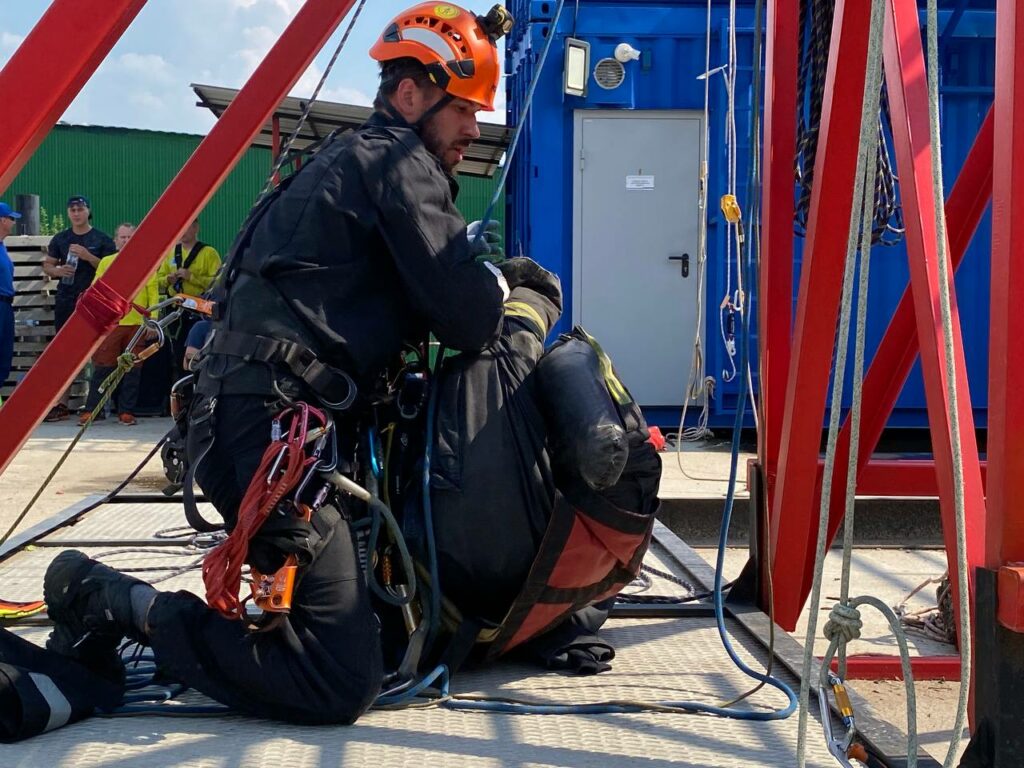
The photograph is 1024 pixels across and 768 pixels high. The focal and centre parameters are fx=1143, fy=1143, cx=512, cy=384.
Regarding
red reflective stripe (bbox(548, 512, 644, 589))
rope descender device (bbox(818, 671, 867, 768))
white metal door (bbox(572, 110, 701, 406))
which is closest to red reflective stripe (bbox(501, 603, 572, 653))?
red reflective stripe (bbox(548, 512, 644, 589))

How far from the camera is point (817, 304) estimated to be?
374 centimetres

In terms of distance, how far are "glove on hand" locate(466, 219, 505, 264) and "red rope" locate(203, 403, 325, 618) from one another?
677 millimetres

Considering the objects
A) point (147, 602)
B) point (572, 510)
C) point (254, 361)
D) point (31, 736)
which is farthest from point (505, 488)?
point (31, 736)

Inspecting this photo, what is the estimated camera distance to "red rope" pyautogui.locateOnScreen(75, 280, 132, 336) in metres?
3.58

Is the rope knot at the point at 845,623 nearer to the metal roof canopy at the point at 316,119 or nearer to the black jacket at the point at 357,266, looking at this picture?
the black jacket at the point at 357,266

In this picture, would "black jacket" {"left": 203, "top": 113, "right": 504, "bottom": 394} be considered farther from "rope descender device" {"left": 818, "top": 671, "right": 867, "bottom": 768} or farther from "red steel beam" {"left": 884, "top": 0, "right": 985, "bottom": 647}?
"rope descender device" {"left": 818, "top": 671, "right": 867, "bottom": 768}

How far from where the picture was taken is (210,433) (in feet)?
9.70

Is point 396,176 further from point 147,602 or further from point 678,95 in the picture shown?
point 678,95

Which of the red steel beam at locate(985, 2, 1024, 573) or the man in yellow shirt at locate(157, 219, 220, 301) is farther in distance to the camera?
the man in yellow shirt at locate(157, 219, 220, 301)

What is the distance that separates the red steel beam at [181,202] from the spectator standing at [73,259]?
8.96m

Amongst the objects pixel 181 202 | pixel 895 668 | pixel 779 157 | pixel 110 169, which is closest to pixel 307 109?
pixel 181 202

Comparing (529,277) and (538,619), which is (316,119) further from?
(538,619)

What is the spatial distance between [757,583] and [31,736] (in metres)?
2.42

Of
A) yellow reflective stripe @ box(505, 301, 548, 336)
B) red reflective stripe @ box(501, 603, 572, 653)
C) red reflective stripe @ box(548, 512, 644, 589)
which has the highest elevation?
yellow reflective stripe @ box(505, 301, 548, 336)
